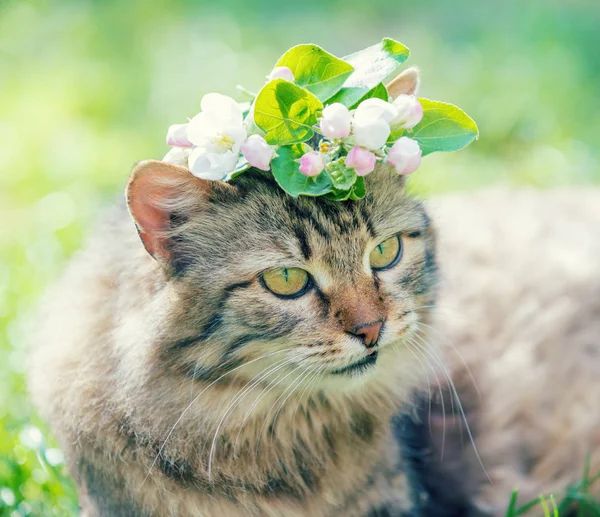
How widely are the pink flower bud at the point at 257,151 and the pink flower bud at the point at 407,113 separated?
0.27 metres

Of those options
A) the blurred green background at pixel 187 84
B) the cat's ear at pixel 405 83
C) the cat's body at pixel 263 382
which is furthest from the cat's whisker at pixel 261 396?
the blurred green background at pixel 187 84

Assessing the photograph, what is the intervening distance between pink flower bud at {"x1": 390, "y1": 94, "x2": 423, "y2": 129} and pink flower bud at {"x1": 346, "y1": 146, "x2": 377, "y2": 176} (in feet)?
0.37

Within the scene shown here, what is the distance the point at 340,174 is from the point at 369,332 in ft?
1.12

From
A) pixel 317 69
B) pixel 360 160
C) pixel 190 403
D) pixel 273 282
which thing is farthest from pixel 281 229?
pixel 190 403

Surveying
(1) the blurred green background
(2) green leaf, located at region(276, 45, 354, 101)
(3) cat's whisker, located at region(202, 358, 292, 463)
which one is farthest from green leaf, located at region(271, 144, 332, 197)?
(1) the blurred green background

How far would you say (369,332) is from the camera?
161 centimetres

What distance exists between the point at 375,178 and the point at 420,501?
0.99 metres

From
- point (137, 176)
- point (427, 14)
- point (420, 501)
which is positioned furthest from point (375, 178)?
point (427, 14)

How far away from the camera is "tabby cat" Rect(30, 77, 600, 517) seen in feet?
5.34

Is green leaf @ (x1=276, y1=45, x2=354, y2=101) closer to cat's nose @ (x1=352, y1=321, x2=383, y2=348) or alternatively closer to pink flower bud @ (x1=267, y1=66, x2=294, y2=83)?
pink flower bud @ (x1=267, y1=66, x2=294, y2=83)

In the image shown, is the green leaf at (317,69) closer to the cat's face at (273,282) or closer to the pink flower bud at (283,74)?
the pink flower bud at (283,74)

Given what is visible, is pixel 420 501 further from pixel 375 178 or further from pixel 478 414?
pixel 375 178

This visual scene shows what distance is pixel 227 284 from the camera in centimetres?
164

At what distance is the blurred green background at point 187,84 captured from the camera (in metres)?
3.82
